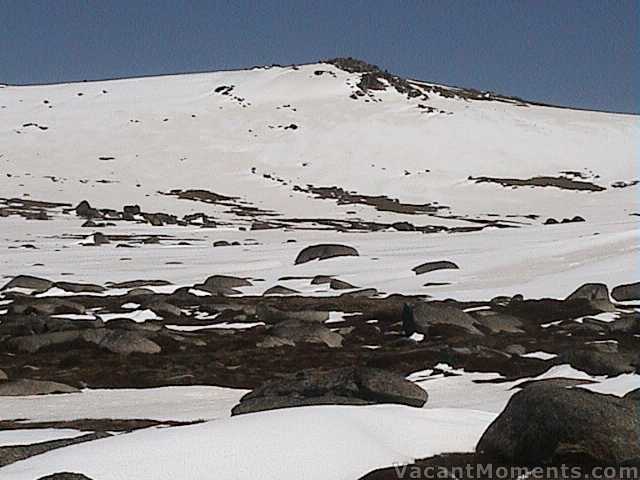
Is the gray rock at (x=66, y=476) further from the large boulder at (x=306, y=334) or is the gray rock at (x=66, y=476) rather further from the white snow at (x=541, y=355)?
the large boulder at (x=306, y=334)

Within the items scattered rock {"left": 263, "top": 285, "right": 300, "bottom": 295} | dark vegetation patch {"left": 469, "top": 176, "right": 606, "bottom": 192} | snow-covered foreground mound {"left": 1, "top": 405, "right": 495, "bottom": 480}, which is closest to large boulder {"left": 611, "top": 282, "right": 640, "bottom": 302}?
scattered rock {"left": 263, "top": 285, "right": 300, "bottom": 295}

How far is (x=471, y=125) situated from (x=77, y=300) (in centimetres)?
6925

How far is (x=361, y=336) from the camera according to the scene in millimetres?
17953

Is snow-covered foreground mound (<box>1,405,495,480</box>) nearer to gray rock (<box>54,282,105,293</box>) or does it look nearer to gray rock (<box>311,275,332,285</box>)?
gray rock (<box>54,282,105,293</box>)

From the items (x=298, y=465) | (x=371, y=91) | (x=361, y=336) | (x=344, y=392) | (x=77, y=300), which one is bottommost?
(x=298, y=465)

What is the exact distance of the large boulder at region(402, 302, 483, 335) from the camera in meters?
17.5

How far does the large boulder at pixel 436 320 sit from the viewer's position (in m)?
17.5

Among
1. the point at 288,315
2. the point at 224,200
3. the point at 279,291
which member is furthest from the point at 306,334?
the point at 224,200

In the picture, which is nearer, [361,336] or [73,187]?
[361,336]

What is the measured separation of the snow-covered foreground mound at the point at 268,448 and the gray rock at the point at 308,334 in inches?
331

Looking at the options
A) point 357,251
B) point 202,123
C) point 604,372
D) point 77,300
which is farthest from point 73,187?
point 604,372

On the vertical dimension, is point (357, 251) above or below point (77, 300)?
above

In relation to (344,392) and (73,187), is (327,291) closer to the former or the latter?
(344,392)

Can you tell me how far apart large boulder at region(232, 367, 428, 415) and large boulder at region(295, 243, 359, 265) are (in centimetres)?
1907
